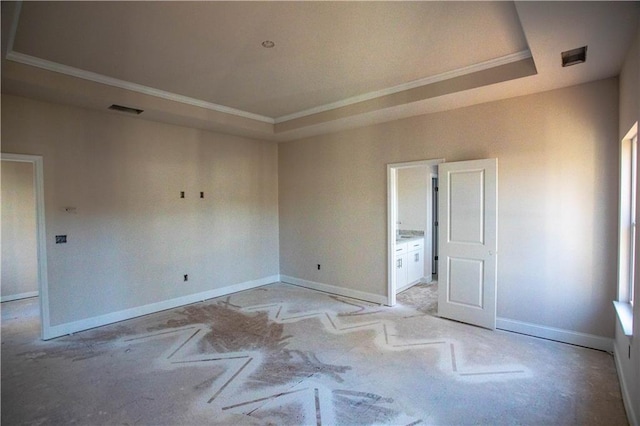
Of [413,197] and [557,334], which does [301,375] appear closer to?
[557,334]

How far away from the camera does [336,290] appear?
553cm

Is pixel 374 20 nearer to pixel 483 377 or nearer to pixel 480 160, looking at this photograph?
pixel 480 160

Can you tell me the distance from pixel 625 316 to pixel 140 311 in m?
5.32

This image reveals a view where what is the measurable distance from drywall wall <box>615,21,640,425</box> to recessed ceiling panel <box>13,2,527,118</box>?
2.72 feet

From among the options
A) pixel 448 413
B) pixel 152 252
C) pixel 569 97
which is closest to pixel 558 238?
pixel 569 97

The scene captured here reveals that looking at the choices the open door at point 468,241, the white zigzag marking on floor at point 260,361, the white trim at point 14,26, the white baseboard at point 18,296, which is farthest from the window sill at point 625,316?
the white baseboard at point 18,296

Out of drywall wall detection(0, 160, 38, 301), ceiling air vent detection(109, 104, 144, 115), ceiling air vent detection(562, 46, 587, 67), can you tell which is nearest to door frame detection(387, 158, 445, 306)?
ceiling air vent detection(562, 46, 587, 67)

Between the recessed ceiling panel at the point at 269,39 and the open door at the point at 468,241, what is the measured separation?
1.28 metres

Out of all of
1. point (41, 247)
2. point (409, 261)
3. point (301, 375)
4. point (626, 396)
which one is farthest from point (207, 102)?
point (626, 396)

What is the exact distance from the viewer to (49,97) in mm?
3578

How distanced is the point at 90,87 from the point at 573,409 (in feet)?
17.3

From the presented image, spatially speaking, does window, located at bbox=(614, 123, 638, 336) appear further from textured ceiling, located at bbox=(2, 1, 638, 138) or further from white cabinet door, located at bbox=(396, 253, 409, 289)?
white cabinet door, located at bbox=(396, 253, 409, 289)

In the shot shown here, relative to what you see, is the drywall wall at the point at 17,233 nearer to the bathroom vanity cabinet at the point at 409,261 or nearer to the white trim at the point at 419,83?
the white trim at the point at 419,83

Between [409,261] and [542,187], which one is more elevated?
[542,187]
